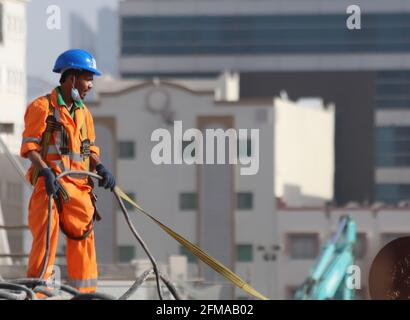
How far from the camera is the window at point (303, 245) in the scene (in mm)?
158250

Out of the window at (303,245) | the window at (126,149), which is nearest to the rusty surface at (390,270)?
the window at (303,245)

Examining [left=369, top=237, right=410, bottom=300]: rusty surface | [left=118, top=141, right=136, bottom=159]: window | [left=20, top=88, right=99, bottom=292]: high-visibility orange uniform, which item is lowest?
[left=369, top=237, right=410, bottom=300]: rusty surface

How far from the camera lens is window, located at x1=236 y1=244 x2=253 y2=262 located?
533ft

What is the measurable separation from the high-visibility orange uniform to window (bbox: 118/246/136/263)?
5758 inches

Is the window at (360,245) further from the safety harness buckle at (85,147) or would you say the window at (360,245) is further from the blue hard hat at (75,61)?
the blue hard hat at (75,61)

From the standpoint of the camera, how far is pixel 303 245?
159 m

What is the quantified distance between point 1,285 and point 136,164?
14998 centimetres

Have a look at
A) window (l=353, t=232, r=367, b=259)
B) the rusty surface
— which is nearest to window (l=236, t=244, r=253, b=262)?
window (l=353, t=232, r=367, b=259)

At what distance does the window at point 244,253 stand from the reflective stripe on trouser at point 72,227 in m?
149

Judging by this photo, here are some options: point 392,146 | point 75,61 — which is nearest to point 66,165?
point 75,61

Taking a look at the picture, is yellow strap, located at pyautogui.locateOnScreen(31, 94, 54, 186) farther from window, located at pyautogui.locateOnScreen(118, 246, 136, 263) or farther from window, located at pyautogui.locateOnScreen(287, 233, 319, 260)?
window, located at pyautogui.locateOnScreen(118, 246, 136, 263)

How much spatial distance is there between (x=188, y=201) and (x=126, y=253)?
25.6 ft

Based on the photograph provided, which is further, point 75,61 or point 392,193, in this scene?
point 392,193

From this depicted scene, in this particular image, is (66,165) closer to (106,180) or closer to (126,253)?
(106,180)
